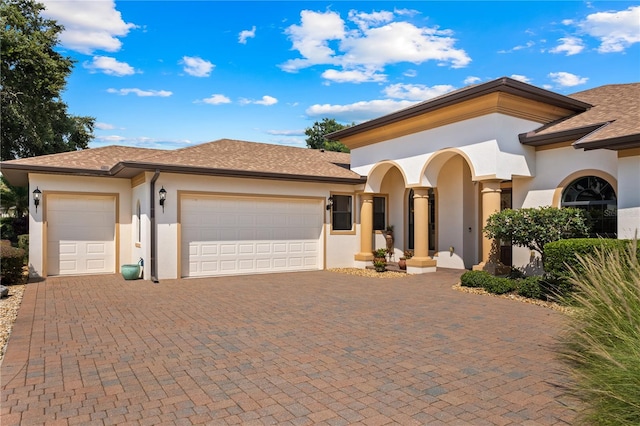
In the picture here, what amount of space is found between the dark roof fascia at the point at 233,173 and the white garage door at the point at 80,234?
321 cm

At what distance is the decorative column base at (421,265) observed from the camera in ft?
45.0

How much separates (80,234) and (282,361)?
1146 centimetres

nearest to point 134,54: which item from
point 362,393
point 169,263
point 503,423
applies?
point 169,263

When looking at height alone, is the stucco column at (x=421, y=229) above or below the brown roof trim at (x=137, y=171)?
below

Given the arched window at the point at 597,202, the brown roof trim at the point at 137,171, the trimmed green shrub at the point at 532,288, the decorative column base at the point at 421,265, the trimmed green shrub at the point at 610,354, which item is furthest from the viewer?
the decorative column base at the point at 421,265

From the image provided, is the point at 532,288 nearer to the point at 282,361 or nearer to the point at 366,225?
the point at 282,361

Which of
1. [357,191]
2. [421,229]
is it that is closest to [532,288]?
[421,229]

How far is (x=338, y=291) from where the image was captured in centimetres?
1067

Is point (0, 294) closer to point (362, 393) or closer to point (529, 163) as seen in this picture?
point (362, 393)

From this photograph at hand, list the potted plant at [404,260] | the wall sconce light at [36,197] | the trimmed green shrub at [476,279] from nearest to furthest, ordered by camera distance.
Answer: the trimmed green shrub at [476,279] < the wall sconce light at [36,197] < the potted plant at [404,260]

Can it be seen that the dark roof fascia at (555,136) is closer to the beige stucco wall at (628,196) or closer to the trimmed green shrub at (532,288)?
the beige stucco wall at (628,196)

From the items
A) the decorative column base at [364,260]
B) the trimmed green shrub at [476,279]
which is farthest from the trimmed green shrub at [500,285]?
the decorative column base at [364,260]

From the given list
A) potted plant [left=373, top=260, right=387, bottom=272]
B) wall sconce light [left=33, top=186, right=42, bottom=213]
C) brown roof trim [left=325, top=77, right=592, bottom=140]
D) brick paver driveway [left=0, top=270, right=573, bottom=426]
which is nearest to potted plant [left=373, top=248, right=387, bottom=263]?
potted plant [left=373, top=260, right=387, bottom=272]

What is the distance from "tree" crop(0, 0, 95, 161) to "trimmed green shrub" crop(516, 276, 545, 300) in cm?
2172
